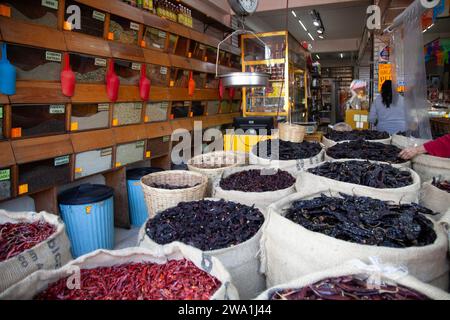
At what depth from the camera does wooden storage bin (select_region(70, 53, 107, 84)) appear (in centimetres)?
315

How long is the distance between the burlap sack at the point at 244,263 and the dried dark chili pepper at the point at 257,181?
764mm

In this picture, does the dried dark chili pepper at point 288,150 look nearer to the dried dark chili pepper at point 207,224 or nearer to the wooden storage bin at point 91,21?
the dried dark chili pepper at point 207,224

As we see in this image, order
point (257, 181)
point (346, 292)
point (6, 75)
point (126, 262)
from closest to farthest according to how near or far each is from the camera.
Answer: point (346, 292), point (126, 262), point (6, 75), point (257, 181)

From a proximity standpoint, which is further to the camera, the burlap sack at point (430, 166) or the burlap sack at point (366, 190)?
the burlap sack at point (430, 166)

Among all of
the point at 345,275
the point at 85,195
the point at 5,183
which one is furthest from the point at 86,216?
the point at 345,275

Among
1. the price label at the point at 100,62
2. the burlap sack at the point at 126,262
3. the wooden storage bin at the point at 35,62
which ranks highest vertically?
the price label at the point at 100,62

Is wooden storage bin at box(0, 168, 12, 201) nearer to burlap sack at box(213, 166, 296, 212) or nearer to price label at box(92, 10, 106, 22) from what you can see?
burlap sack at box(213, 166, 296, 212)

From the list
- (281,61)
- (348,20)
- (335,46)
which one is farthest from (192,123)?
(335,46)

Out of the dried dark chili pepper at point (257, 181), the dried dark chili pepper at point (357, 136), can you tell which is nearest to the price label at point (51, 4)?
the dried dark chili pepper at point (257, 181)

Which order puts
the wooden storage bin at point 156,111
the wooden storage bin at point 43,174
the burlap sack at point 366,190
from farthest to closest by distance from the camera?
1. the wooden storage bin at point 156,111
2. the wooden storage bin at point 43,174
3. the burlap sack at point 366,190

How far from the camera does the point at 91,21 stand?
129 inches

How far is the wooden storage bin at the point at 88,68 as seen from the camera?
10.3ft

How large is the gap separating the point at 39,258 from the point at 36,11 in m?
2.13

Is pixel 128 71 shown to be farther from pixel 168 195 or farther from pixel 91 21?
pixel 168 195
